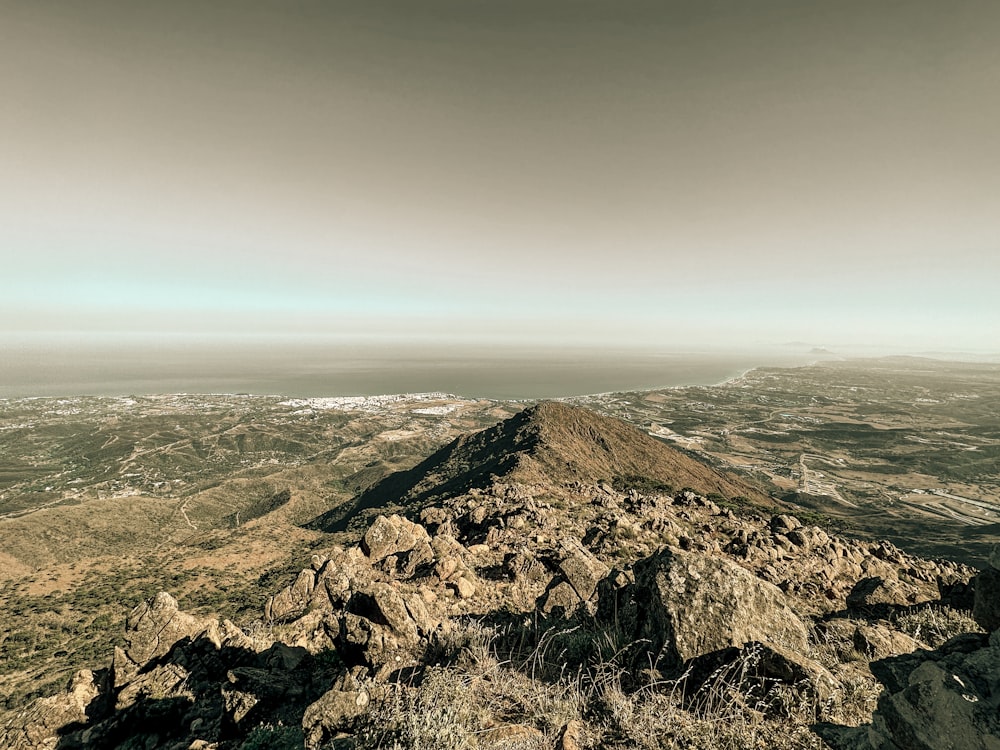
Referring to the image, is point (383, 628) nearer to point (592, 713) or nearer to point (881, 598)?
point (592, 713)

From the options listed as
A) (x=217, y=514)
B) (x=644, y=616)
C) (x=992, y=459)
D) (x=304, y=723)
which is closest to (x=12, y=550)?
(x=217, y=514)

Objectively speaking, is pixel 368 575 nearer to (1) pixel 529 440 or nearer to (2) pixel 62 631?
(2) pixel 62 631

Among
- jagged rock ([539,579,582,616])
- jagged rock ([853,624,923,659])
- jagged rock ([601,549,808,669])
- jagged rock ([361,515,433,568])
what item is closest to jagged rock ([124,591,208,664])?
jagged rock ([539,579,582,616])

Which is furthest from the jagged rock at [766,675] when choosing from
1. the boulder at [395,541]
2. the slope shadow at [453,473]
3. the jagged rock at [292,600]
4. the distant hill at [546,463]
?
the slope shadow at [453,473]

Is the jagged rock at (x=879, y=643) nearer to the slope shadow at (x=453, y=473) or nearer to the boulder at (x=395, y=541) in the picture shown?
the boulder at (x=395, y=541)

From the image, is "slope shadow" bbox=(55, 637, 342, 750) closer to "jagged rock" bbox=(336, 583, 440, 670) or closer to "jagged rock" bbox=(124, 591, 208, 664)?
"jagged rock" bbox=(124, 591, 208, 664)

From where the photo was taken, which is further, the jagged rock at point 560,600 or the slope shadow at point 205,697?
the jagged rock at point 560,600
